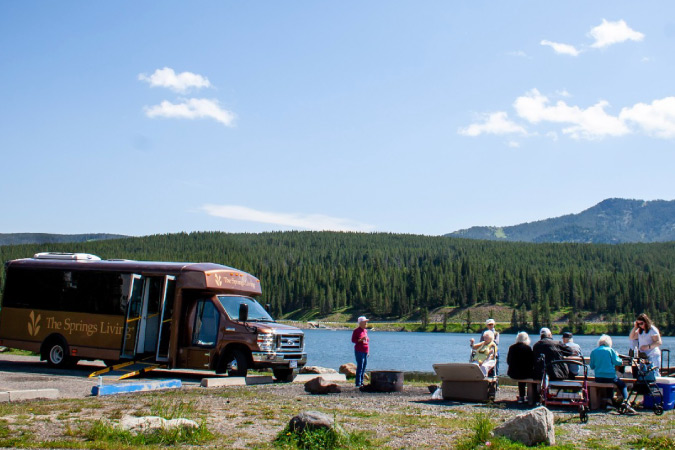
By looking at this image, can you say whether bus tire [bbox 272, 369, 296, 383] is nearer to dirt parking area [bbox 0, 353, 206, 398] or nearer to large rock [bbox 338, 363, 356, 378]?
dirt parking area [bbox 0, 353, 206, 398]

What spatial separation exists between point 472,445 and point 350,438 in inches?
63.5

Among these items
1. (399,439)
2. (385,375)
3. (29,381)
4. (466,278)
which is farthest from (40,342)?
(466,278)

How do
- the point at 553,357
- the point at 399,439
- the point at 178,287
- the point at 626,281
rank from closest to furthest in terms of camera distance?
the point at 399,439
the point at 553,357
the point at 178,287
the point at 626,281

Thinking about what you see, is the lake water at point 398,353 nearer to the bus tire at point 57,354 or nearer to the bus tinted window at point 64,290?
the bus tire at point 57,354

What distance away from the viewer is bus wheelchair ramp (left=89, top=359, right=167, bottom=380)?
18975 mm

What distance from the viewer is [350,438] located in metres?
8.98

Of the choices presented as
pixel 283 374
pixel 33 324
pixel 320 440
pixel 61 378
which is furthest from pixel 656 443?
pixel 33 324

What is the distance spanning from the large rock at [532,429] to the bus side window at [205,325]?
11943mm

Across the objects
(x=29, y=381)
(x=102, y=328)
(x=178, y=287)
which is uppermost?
(x=178, y=287)

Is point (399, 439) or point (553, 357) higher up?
point (553, 357)

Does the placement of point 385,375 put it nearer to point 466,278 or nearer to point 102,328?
point 102,328

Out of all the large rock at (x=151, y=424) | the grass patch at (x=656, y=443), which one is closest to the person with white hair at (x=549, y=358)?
the grass patch at (x=656, y=443)

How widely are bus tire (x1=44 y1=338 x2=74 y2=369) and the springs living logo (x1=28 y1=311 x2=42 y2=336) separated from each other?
1.97 ft

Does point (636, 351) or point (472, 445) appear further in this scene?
point (636, 351)
